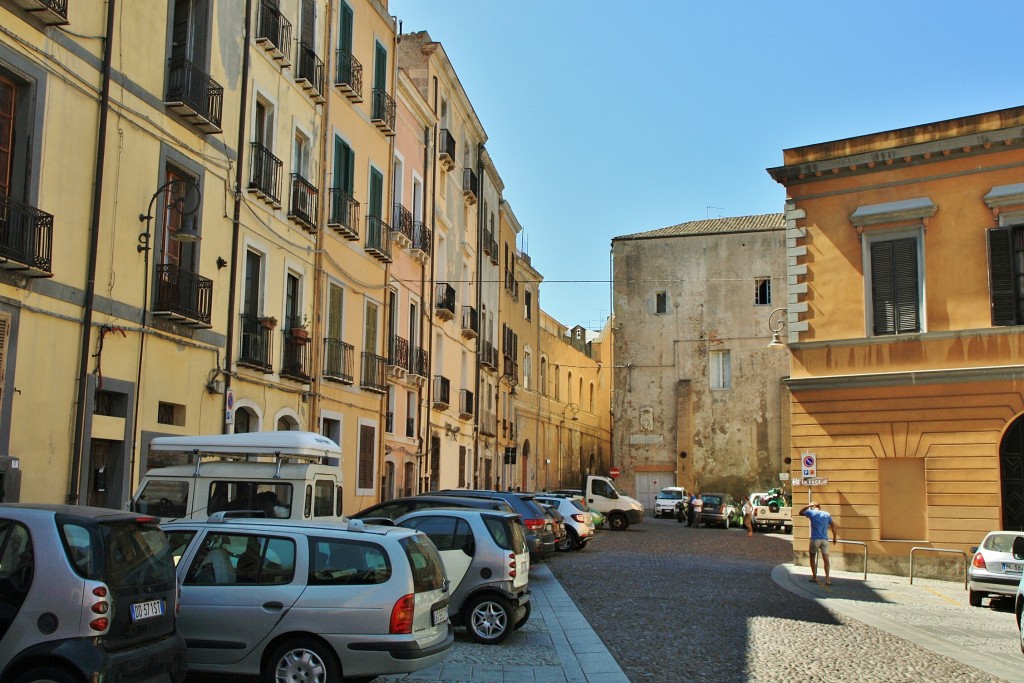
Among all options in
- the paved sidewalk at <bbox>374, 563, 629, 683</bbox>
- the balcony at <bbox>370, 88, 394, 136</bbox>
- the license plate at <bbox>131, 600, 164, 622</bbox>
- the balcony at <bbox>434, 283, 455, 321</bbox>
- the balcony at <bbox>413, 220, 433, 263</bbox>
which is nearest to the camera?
the license plate at <bbox>131, 600, 164, 622</bbox>

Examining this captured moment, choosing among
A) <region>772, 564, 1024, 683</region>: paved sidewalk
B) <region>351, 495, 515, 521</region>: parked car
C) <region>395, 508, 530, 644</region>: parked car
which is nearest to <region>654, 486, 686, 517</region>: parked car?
<region>772, 564, 1024, 683</region>: paved sidewalk

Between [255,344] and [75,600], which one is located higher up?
[255,344]

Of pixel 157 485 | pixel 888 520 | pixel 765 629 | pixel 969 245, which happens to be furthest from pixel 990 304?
pixel 157 485

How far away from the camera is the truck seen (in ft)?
139

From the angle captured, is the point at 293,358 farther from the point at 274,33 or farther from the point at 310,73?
the point at 274,33

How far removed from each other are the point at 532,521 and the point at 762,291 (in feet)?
112

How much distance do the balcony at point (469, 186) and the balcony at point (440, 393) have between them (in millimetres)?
7889

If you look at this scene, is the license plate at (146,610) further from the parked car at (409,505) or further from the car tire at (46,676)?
the parked car at (409,505)

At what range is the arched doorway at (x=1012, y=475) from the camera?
Answer: 2123 cm

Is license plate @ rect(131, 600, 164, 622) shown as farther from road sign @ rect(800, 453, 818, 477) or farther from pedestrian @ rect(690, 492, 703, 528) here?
pedestrian @ rect(690, 492, 703, 528)

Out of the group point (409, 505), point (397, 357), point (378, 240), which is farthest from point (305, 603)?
point (397, 357)

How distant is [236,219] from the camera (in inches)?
760

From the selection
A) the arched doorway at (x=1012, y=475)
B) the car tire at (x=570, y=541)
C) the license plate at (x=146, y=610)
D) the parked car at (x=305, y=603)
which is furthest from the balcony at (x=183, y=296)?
the arched doorway at (x=1012, y=475)

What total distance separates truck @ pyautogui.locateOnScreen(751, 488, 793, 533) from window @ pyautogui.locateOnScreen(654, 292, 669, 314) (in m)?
12.7
